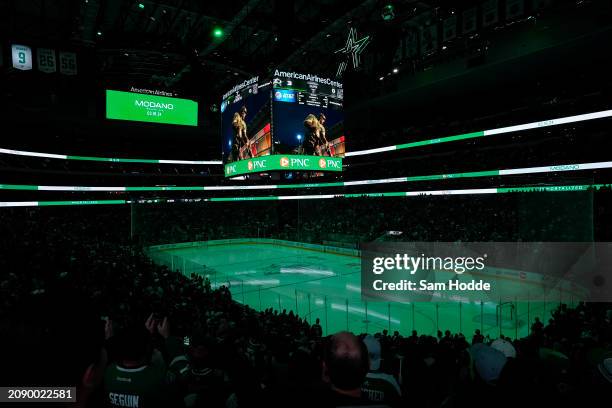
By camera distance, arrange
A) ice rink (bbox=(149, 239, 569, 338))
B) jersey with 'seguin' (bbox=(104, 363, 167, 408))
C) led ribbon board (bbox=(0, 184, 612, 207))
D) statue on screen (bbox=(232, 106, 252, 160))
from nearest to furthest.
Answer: jersey with 'seguin' (bbox=(104, 363, 167, 408)) → ice rink (bbox=(149, 239, 569, 338)) → statue on screen (bbox=(232, 106, 252, 160)) → led ribbon board (bbox=(0, 184, 612, 207))

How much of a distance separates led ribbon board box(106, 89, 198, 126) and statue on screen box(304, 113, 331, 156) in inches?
388

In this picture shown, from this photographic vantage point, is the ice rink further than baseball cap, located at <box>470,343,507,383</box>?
Yes

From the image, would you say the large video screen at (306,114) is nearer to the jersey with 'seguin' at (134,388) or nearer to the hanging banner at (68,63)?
the jersey with 'seguin' at (134,388)

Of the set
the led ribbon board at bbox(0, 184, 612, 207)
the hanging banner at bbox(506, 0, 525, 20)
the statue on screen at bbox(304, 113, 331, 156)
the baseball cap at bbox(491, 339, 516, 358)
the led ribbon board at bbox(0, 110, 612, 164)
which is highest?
the hanging banner at bbox(506, 0, 525, 20)

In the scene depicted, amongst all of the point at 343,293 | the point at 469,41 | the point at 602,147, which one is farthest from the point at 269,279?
the point at 602,147

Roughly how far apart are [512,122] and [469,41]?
8612mm

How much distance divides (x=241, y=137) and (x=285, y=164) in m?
2.32

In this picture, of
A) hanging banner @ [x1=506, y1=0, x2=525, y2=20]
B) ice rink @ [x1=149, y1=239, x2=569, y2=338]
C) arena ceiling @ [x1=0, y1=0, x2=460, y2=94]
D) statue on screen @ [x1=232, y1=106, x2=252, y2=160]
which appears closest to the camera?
ice rink @ [x1=149, y1=239, x2=569, y2=338]

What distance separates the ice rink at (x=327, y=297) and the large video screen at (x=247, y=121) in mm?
5359

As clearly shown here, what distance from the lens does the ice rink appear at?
12516 mm

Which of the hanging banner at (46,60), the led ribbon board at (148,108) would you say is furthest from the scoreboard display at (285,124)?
the hanging banner at (46,60)

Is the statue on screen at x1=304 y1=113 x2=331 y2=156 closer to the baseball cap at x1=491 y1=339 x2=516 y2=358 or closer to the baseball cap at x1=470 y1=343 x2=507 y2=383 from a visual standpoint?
the baseball cap at x1=491 y1=339 x2=516 y2=358

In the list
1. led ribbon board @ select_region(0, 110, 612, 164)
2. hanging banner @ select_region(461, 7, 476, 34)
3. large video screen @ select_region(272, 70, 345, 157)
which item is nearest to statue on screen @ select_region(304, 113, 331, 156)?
large video screen @ select_region(272, 70, 345, 157)

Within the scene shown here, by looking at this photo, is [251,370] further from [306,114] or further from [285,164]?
[306,114]
